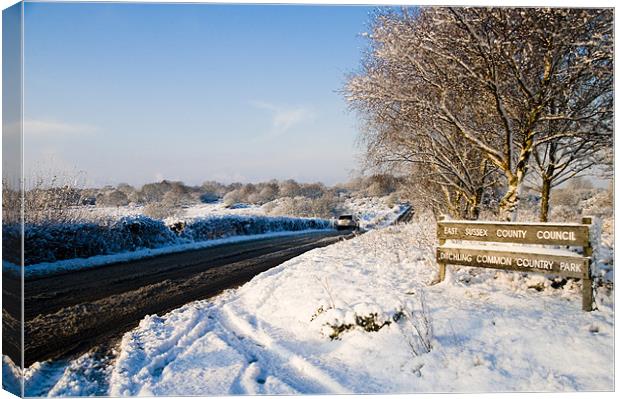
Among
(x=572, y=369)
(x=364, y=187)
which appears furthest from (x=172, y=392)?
(x=364, y=187)

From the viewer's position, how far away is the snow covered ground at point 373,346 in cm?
407

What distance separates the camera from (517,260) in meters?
5.48

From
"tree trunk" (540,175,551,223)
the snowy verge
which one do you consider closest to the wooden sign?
"tree trunk" (540,175,551,223)

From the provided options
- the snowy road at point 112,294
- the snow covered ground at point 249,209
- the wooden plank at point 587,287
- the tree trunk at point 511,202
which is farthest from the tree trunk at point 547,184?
the snowy road at point 112,294

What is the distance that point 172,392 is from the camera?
4.13m

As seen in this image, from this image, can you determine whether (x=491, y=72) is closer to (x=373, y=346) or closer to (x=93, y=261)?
(x=373, y=346)

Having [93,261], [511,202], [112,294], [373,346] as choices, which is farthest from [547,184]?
[93,261]

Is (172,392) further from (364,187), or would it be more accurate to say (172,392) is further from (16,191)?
(364,187)

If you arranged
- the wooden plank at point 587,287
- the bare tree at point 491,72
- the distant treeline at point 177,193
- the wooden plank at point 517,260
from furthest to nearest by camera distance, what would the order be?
the distant treeline at point 177,193
the bare tree at point 491,72
the wooden plank at point 517,260
the wooden plank at point 587,287

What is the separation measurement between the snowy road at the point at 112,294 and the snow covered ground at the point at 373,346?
0.47 meters

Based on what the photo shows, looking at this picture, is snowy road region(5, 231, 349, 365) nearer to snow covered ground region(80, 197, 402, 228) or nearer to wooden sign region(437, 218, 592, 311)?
snow covered ground region(80, 197, 402, 228)

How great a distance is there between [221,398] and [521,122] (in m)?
6.27

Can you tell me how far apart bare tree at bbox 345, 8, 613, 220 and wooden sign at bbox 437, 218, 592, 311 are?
4.13 ft

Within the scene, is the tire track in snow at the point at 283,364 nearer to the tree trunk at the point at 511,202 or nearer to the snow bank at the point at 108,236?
the snow bank at the point at 108,236
